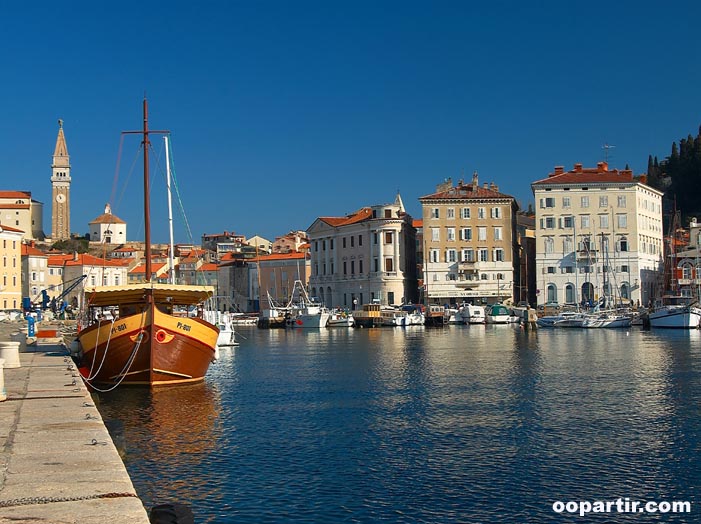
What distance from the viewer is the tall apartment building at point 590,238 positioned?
9550 centimetres

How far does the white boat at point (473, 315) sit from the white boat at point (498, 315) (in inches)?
23.8

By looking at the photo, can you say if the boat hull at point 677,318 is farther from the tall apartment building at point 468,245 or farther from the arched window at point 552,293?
the tall apartment building at point 468,245

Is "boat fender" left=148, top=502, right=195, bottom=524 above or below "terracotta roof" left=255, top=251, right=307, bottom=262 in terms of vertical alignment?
below

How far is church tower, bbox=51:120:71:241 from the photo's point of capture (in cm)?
18312

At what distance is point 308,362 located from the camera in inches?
1708

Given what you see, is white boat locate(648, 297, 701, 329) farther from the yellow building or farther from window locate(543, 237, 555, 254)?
the yellow building

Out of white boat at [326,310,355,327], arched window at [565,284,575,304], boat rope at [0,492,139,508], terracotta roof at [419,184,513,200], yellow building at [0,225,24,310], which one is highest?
terracotta roof at [419,184,513,200]

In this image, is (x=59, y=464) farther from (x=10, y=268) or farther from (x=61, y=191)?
(x=61, y=191)

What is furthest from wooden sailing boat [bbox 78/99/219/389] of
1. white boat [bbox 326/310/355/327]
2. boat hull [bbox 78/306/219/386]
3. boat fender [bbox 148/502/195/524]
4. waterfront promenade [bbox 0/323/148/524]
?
white boat [bbox 326/310/355/327]

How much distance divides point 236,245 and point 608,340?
373ft

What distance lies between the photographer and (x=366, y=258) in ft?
347

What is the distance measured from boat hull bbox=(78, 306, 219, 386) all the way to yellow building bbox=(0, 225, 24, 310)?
273 ft

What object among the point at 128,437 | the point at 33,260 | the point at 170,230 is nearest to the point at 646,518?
the point at 128,437

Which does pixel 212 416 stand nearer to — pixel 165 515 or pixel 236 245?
pixel 165 515
